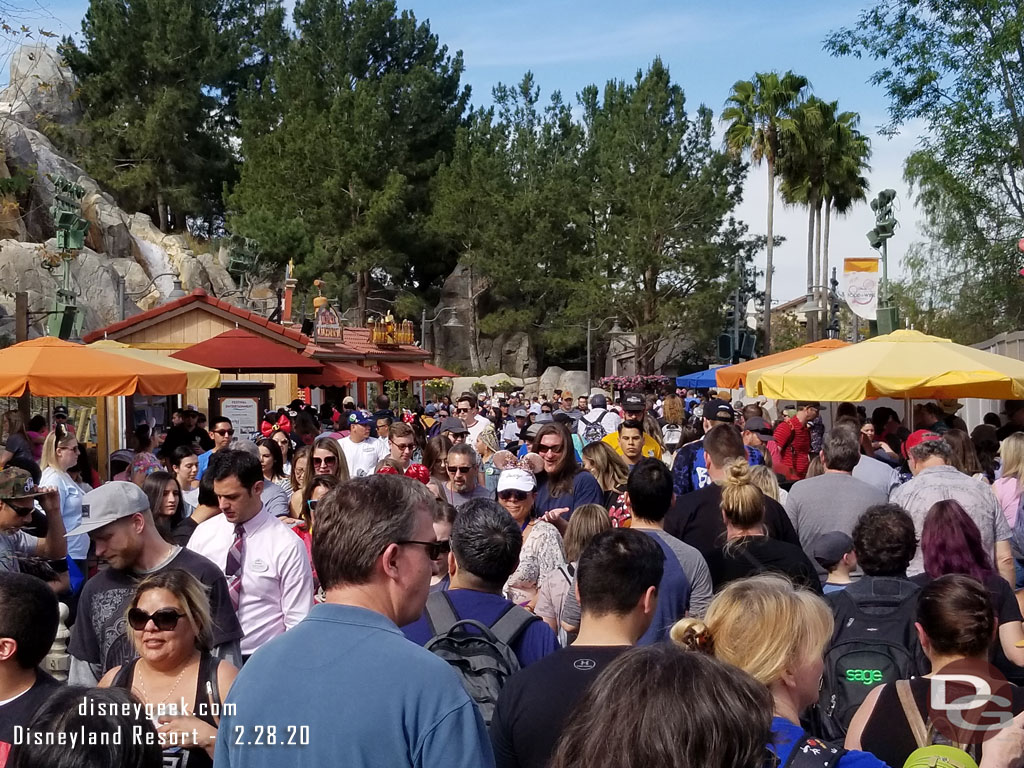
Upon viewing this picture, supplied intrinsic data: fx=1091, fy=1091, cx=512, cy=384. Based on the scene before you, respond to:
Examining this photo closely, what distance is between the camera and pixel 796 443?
35.8ft

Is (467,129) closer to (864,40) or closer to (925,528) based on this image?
(864,40)

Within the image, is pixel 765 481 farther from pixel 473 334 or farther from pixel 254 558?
pixel 473 334

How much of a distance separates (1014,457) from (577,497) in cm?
294

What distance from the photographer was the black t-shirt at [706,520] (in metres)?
6.14

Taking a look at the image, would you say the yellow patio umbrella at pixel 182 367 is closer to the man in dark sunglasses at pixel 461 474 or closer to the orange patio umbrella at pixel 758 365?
the man in dark sunglasses at pixel 461 474

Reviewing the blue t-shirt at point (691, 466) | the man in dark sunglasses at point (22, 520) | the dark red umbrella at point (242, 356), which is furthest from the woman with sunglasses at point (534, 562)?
the dark red umbrella at point (242, 356)

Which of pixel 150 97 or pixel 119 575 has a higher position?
pixel 150 97

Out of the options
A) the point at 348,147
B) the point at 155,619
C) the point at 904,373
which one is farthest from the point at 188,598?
the point at 348,147

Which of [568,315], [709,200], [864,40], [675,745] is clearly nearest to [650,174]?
[709,200]

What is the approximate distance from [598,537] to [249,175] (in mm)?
51256

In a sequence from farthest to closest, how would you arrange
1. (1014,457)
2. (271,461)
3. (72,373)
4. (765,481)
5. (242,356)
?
(242,356)
(72,373)
(271,461)
(1014,457)
(765,481)

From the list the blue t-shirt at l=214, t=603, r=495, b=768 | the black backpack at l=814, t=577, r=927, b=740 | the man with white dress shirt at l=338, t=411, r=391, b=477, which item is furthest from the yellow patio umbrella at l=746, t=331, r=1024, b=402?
the blue t-shirt at l=214, t=603, r=495, b=768

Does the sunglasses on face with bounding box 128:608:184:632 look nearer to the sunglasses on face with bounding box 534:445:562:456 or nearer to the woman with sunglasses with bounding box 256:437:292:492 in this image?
the sunglasses on face with bounding box 534:445:562:456

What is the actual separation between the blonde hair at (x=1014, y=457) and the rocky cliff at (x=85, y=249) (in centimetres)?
2893
